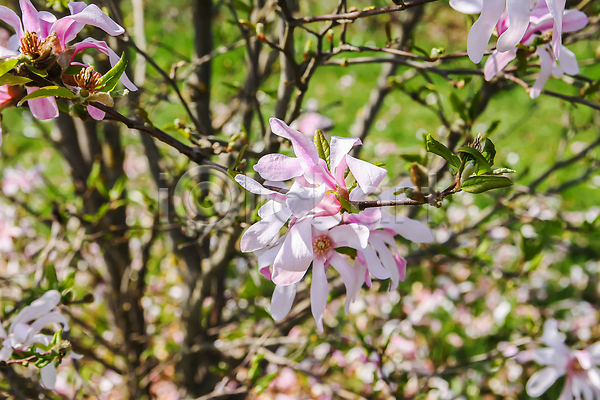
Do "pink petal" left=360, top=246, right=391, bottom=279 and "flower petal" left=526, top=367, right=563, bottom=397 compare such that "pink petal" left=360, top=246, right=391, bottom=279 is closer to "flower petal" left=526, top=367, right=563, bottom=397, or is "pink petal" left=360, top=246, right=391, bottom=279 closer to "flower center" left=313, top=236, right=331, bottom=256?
"flower center" left=313, top=236, right=331, bottom=256

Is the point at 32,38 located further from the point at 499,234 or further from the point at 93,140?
the point at 499,234

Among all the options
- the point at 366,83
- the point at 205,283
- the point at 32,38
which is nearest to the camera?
the point at 32,38

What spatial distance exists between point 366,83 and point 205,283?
14.6ft

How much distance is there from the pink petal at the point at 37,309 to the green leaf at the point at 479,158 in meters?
0.85

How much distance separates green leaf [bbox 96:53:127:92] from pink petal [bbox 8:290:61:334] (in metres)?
0.49

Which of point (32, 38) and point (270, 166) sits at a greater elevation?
point (32, 38)

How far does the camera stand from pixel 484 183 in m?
0.63

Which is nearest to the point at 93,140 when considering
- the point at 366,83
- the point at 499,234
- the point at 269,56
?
the point at 269,56

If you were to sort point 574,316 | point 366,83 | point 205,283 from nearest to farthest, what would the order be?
point 205,283, point 574,316, point 366,83

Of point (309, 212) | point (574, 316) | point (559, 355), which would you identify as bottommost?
point (574, 316)

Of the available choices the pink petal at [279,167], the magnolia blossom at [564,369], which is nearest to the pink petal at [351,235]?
the pink petal at [279,167]

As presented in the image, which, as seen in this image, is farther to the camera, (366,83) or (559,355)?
(366,83)

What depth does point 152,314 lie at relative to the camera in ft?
9.48

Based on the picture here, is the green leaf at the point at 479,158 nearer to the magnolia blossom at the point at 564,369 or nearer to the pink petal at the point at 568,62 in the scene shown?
the pink petal at the point at 568,62
